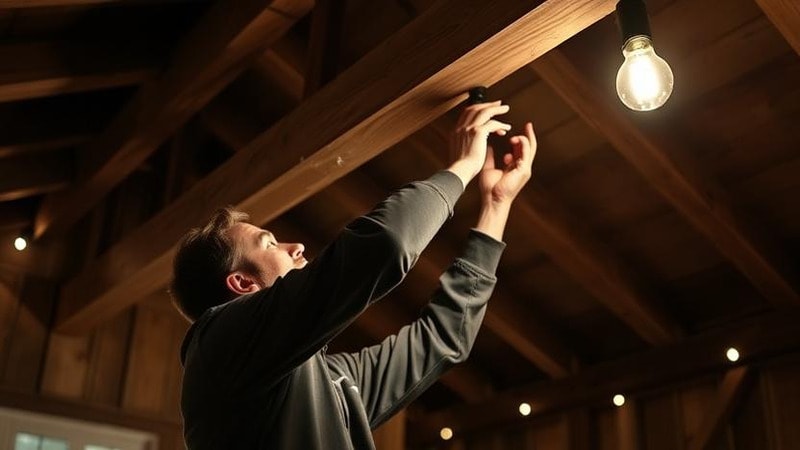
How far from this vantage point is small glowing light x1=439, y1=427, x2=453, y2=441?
562cm

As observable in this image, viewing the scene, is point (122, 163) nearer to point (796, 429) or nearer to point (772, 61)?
point (772, 61)

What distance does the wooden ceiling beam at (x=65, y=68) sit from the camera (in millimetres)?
3777

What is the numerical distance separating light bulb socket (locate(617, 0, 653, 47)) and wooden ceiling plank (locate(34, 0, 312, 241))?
1573 millimetres

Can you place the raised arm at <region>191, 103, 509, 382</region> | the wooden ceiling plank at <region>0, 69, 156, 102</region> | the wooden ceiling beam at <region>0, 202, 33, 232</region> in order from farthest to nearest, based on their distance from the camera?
the wooden ceiling beam at <region>0, 202, 33, 232</region>, the wooden ceiling plank at <region>0, 69, 156, 102</region>, the raised arm at <region>191, 103, 509, 382</region>

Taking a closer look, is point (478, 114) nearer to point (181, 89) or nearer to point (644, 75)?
point (644, 75)

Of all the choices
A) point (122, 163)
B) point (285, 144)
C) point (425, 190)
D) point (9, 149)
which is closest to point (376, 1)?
point (285, 144)

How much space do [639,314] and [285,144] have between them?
6.46ft

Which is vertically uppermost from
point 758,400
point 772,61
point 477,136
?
point 772,61

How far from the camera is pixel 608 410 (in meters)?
4.98

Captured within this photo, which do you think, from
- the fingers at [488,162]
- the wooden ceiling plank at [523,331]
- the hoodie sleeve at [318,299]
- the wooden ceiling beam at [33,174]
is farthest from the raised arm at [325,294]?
the wooden ceiling beam at [33,174]

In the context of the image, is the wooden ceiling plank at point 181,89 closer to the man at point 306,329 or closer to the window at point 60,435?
the window at point 60,435

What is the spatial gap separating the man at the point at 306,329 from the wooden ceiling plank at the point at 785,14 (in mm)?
1200

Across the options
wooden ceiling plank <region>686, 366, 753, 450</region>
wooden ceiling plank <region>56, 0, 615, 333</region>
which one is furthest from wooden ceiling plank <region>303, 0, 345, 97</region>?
wooden ceiling plank <region>686, 366, 753, 450</region>

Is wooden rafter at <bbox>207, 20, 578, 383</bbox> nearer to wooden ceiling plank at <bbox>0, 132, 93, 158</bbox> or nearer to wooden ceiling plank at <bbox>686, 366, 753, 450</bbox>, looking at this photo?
wooden ceiling plank at <bbox>0, 132, 93, 158</bbox>
